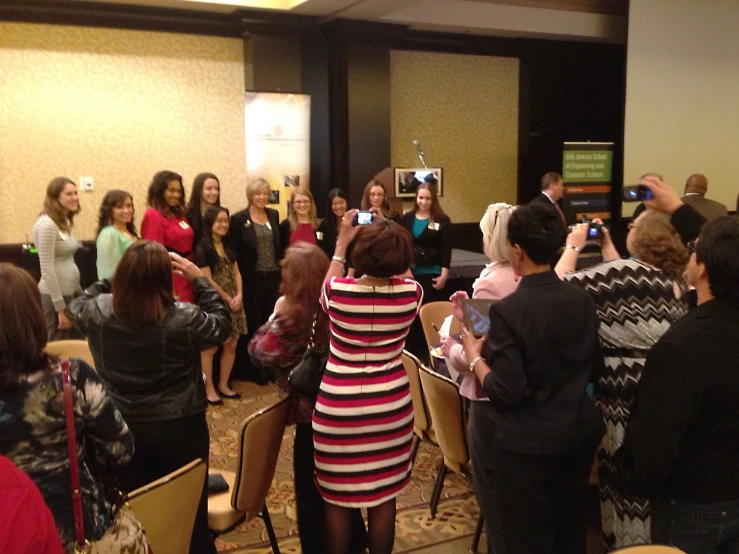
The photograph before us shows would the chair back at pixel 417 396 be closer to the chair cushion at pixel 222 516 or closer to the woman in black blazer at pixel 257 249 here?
the chair cushion at pixel 222 516

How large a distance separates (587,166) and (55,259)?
19.0ft

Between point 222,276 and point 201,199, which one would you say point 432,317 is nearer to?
point 222,276

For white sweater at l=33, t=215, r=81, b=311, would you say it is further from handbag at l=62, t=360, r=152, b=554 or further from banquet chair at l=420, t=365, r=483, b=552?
handbag at l=62, t=360, r=152, b=554

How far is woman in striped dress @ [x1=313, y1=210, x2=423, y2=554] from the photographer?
214 cm

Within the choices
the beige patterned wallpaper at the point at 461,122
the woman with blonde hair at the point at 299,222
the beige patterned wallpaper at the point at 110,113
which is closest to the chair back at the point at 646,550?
the woman with blonde hair at the point at 299,222

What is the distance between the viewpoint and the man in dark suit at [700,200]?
5.59m

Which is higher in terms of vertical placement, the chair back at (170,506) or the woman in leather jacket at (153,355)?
the woman in leather jacket at (153,355)

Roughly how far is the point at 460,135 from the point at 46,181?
454 cm

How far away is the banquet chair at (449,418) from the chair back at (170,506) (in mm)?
1081

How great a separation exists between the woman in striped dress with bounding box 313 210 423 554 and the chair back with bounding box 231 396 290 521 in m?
0.16

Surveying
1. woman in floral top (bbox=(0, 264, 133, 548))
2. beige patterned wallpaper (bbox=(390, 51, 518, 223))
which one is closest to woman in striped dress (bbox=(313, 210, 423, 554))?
woman in floral top (bbox=(0, 264, 133, 548))

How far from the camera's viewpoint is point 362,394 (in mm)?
2172

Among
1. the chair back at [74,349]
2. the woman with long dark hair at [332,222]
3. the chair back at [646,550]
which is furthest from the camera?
the woman with long dark hair at [332,222]

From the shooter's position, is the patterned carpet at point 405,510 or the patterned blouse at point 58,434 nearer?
the patterned blouse at point 58,434
